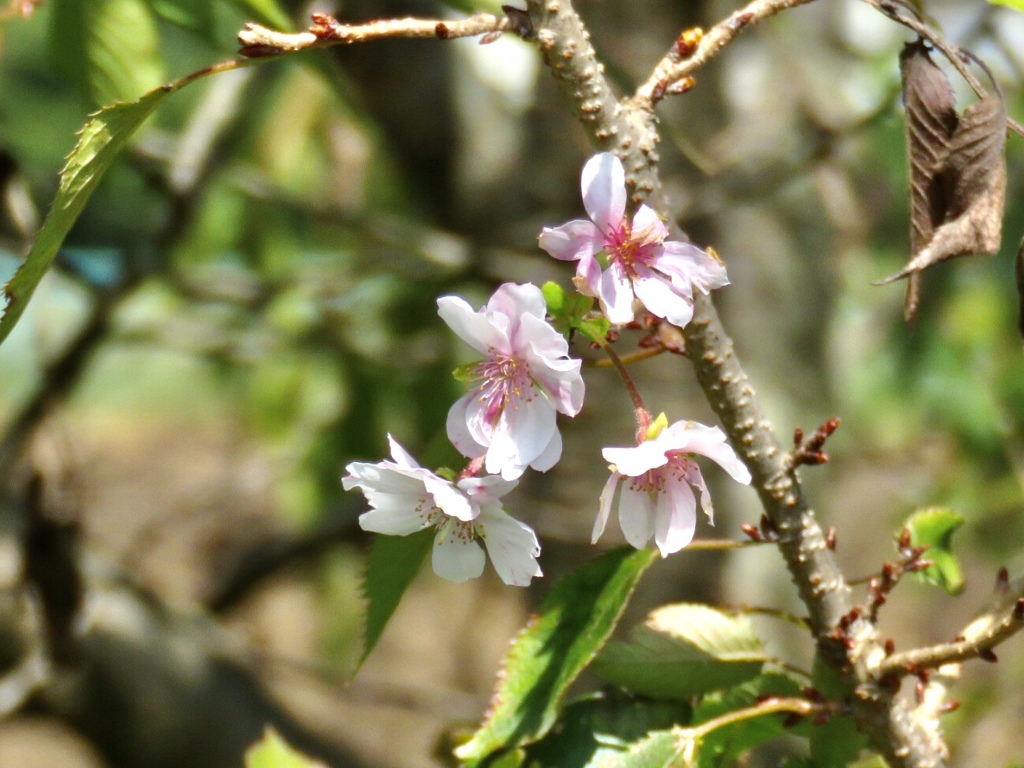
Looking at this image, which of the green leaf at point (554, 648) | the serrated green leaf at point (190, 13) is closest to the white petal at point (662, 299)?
the green leaf at point (554, 648)

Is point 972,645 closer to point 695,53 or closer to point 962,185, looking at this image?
point 962,185

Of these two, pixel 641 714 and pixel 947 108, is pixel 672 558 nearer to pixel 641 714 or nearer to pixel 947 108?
pixel 641 714

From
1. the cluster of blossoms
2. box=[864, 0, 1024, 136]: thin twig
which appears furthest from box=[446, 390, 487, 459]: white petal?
box=[864, 0, 1024, 136]: thin twig

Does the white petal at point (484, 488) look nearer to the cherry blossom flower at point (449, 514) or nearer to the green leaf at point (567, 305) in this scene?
the cherry blossom flower at point (449, 514)

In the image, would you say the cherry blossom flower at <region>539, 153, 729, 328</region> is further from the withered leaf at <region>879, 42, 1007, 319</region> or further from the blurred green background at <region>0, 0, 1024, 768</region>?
the blurred green background at <region>0, 0, 1024, 768</region>

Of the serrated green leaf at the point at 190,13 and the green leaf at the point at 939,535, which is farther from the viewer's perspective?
the serrated green leaf at the point at 190,13
